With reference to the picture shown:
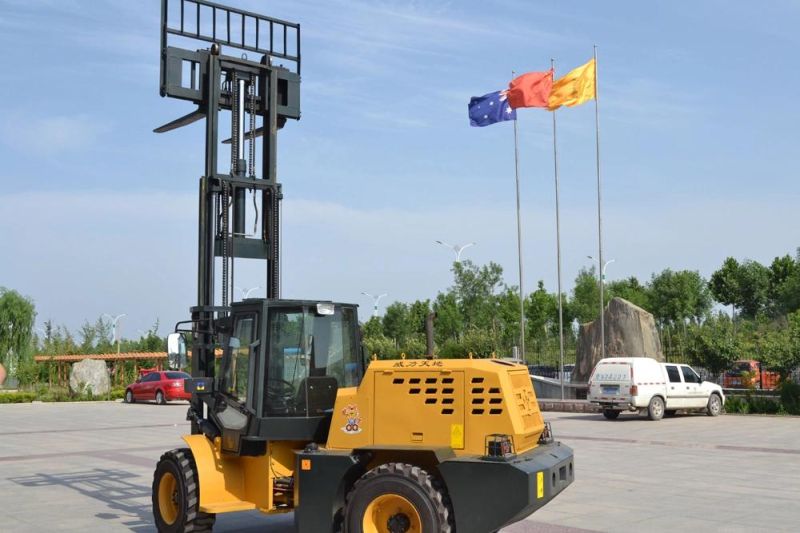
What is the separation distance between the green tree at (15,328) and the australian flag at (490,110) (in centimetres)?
3995

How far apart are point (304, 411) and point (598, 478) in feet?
21.9

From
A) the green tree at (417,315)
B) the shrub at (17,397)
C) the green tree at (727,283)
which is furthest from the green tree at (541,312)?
the shrub at (17,397)

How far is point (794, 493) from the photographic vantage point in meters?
12.1

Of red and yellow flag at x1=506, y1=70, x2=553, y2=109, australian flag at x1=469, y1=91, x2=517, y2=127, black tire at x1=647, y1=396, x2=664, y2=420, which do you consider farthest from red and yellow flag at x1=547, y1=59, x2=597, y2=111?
black tire at x1=647, y1=396, x2=664, y2=420

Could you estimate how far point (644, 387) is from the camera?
1004 inches

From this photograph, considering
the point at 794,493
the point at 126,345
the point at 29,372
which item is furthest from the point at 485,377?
the point at 126,345

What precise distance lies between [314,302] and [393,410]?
1.59 metres

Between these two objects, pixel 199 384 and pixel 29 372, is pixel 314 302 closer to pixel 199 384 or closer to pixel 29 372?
pixel 199 384

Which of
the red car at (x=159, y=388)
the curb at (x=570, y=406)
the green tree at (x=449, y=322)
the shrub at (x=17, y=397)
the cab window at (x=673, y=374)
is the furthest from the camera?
the green tree at (x=449, y=322)

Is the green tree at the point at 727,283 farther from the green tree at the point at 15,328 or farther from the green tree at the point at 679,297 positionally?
the green tree at the point at 15,328

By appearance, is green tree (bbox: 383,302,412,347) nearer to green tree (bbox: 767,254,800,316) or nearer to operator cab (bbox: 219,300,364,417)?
green tree (bbox: 767,254,800,316)

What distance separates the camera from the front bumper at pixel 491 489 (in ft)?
23.9

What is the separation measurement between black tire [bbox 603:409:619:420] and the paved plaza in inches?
37.5

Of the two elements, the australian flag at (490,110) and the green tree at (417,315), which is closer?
the australian flag at (490,110)
